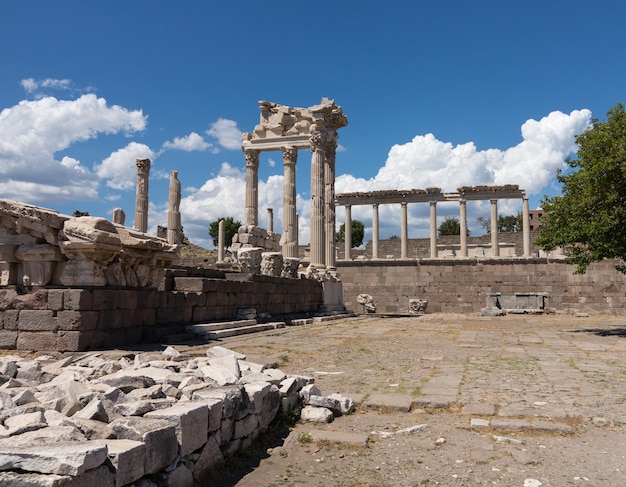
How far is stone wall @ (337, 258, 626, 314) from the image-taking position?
93.5 feet

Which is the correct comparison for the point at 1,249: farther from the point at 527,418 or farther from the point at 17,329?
the point at 527,418

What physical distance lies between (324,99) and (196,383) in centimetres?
1897

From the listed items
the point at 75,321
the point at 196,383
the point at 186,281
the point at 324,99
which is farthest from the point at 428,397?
the point at 324,99

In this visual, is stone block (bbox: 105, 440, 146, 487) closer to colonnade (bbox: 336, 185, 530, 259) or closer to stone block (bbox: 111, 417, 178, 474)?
stone block (bbox: 111, 417, 178, 474)

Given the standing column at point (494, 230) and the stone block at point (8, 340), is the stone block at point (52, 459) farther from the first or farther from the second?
the standing column at point (494, 230)

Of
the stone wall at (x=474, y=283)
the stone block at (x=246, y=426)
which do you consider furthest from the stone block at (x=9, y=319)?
the stone wall at (x=474, y=283)

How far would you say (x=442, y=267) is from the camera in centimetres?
3166

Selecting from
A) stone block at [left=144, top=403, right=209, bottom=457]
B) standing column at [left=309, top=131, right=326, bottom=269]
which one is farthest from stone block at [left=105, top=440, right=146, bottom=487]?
standing column at [left=309, top=131, right=326, bottom=269]

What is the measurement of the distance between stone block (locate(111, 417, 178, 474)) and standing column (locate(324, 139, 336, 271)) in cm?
2023

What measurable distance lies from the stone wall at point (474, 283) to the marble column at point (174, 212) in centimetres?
1108

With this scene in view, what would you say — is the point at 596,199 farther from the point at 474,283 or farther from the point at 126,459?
the point at 474,283

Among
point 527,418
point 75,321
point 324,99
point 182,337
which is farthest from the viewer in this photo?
point 324,99

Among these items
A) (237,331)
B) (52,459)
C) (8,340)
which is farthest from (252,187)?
(52,459)

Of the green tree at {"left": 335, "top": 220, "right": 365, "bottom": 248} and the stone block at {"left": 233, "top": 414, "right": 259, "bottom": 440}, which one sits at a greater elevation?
the green tree at {"left": 335, "top": 220, "right": 365, "bottom": 248}
